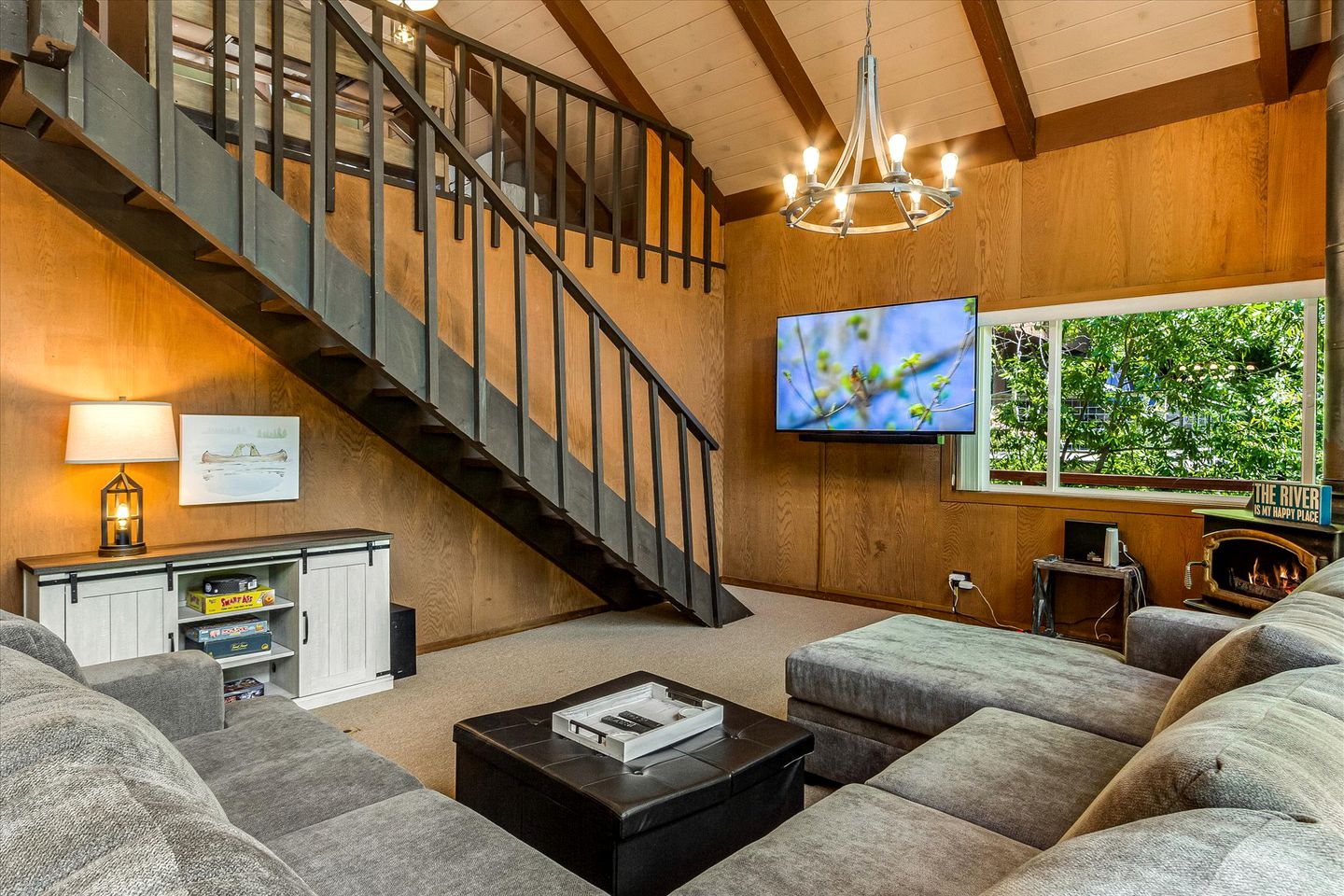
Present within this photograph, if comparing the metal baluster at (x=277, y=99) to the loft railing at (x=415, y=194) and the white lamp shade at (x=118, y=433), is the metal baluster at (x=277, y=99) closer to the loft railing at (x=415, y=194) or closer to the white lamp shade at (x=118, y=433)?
the loft railing at (x=415, y=194)

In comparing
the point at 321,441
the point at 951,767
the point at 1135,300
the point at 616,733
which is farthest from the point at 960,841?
the point at 1135,300

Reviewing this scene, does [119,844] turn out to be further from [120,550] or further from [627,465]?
[627,465]

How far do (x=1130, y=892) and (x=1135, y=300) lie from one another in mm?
4644

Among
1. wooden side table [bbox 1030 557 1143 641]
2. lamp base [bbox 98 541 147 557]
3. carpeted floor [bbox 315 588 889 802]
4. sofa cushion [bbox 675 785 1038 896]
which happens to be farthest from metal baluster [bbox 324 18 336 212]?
wooden side table [bbox 1030 557 1143 641]

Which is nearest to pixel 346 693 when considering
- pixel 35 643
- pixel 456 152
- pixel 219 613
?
pixel 219 613

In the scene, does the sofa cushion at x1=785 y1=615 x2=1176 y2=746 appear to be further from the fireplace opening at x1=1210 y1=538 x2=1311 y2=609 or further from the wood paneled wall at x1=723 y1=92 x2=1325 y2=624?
the wood paneled wall at x1=723 y1=92 x2=1325 y2=624

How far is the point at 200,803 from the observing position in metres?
0.77

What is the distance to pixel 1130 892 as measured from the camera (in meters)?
0.67

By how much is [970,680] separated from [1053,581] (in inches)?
109

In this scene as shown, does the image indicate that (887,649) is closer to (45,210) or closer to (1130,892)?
(1130,892)

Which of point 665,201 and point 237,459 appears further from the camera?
point 665,201

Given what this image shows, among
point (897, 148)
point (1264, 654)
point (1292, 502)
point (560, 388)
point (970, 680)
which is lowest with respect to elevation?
point (970, 680)

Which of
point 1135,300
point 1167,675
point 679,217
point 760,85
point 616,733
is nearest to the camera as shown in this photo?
point 616,733

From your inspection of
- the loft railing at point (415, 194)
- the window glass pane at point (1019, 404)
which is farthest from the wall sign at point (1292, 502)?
the loft railing at point (415, 194)
